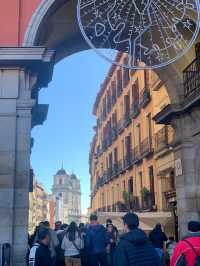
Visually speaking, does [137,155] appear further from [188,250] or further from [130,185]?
[188,250]

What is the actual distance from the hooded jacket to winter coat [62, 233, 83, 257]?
1.05ft

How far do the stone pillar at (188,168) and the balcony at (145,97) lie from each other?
500 inches

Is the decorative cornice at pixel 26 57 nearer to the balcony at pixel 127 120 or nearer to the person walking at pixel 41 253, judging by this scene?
the person walking at pixel 41 253

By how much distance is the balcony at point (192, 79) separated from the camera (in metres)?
12.4

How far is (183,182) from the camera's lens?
495 inches

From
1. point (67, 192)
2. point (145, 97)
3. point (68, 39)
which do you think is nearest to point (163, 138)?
point (145, 97)

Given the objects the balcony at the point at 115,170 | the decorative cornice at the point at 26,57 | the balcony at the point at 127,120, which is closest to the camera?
the decorative cornice at the point at 26,57

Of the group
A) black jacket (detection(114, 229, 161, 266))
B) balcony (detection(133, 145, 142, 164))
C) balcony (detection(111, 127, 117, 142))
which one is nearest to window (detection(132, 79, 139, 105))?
balcony (detection(133, 145, 142, 164))

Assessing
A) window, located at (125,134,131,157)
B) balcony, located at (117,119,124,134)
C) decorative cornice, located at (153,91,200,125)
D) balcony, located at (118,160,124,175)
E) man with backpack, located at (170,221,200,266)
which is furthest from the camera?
balcony, located at (117,119,124,134)

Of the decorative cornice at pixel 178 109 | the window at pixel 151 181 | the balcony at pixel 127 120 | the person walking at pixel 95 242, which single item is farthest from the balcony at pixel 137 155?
the person walking at pixel 95 242

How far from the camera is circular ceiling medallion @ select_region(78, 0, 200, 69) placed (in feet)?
33.1

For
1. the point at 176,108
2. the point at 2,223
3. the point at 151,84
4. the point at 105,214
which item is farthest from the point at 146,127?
the point at 2,223

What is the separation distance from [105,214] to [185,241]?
1352cm

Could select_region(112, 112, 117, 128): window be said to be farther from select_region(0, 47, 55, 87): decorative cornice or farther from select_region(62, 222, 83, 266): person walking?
select_region(62, 222, 83, 266): person walking
